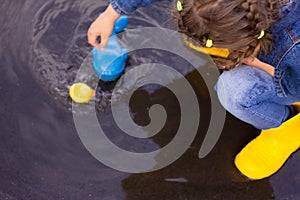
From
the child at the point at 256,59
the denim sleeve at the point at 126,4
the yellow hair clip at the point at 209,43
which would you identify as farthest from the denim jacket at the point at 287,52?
the denim sleeve at the point at 126,4

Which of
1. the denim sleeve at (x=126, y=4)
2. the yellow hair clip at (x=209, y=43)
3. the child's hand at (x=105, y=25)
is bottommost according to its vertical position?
the child's hand at (x=105, y=25)

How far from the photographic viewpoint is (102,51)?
55.4 inches

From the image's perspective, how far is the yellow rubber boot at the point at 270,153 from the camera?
1.35 m

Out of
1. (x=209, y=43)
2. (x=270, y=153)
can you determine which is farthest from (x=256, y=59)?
(x=270, y=153)

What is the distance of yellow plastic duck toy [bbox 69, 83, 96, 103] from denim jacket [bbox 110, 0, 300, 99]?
592 millimetres

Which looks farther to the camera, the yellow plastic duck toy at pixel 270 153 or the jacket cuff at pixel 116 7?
the yellow plastic duck toy at pixel 270 153

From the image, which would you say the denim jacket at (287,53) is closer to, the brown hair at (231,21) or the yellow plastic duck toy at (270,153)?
the brown hair at (231,21)

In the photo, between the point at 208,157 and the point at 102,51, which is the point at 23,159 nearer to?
the point at 102,51

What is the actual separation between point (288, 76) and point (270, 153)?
0.38 m

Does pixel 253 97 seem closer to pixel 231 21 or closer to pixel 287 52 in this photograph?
pixel 287 52

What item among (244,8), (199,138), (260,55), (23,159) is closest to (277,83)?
(260,55)

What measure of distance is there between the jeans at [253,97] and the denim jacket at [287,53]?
5 centimetres

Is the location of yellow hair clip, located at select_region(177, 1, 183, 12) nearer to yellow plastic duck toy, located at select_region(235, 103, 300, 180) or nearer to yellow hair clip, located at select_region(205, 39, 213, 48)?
yellow hair clip, located at select_region(205, 39, 213, 48)

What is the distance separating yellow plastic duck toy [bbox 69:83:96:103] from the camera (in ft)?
4.65
